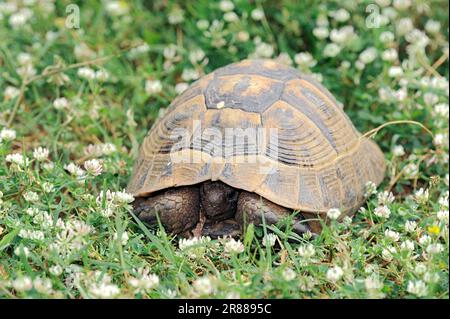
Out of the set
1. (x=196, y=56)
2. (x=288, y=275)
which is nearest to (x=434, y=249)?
(x=288, y=275)

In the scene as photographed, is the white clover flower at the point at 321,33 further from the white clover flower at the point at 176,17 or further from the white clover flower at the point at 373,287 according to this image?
the white clover flower at the point at 373,287

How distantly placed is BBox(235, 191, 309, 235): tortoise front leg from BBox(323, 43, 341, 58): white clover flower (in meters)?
2.10

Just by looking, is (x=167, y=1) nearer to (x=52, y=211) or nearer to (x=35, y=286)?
(x=52, y=211)

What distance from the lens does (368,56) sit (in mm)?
5492

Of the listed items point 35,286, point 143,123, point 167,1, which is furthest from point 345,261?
point 167,1

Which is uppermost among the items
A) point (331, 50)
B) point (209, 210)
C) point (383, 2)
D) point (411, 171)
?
point (383, 2)

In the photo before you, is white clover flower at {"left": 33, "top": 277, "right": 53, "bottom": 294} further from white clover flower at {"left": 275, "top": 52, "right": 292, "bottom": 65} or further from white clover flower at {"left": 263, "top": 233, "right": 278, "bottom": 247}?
white clover flower at {"left": 275, "top": 52, "right": 292, "bottom": 65}

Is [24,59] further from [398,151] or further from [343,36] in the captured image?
[398,151]

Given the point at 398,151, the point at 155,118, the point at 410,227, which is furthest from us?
the point at 155,118

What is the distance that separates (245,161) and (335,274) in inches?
35.6

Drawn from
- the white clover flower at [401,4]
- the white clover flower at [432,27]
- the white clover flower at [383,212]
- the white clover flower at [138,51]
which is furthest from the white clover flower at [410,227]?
the white clover flower at [138,51]

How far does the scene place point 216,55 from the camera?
5805 millimetres

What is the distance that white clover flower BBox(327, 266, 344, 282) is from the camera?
329 centimetres

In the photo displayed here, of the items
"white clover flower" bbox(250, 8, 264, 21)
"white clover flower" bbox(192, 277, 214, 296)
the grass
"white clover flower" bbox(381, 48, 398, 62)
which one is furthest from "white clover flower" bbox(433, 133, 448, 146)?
"white clover flower" bbox(192, 277, 214, 296)
